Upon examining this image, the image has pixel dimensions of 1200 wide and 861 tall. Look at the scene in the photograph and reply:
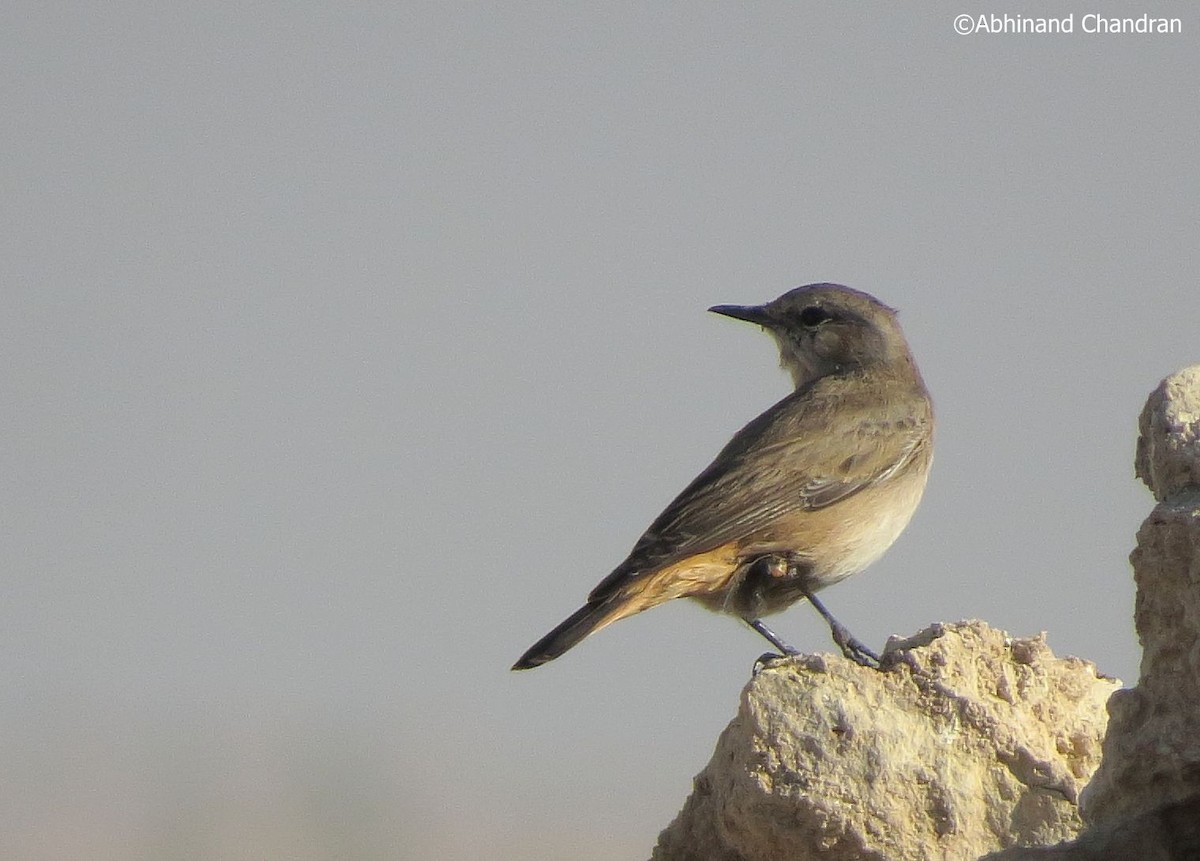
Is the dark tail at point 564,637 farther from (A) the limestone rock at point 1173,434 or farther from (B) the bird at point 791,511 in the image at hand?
(A) the limestone rock at point 1173,434

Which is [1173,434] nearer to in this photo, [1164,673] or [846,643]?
[1164,673]

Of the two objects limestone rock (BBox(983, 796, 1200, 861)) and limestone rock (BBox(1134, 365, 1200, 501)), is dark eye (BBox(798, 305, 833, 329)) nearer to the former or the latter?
limestone rock (BBox(1134, 365, 1200, 501))

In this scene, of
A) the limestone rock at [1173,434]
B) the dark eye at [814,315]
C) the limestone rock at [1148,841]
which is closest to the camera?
the limestone rock at [1148,841]

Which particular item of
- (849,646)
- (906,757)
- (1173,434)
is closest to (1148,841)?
(1173,434)

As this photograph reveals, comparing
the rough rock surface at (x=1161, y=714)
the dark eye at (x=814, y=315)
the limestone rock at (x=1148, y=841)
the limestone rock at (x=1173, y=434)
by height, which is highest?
the dark eye at (x=814, y=315)

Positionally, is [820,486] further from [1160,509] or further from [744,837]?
[1160,509]

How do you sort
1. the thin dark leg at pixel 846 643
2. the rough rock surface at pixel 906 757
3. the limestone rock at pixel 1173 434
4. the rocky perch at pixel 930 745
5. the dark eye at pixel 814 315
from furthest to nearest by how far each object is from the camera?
the dark eye at pixel 814 315 → the thin dark leg at pixel 846 643 → the rough rock surface at pixel 906 757 → the rocky perch at pixel 930 745 → the limestone rock at pixel 1173 434

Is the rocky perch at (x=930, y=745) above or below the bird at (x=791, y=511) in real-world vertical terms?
below

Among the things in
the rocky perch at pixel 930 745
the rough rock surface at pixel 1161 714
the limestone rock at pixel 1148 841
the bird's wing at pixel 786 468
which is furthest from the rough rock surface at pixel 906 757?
the bird's wing at pixel 786 468
